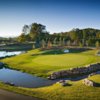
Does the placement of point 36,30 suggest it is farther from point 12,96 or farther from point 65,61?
point 12,96

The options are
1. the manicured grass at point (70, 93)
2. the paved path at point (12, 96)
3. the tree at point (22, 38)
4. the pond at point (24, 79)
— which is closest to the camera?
the manicured grass at point (70, 93)

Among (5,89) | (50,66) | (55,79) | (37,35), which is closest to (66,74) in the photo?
(55,79)

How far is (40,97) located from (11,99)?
4.02 metres

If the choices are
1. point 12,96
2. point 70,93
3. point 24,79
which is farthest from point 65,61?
point 12,96

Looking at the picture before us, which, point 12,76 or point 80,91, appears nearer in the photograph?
point 80,91

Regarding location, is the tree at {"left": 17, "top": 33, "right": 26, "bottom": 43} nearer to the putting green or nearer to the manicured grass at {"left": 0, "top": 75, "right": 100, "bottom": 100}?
the putting green

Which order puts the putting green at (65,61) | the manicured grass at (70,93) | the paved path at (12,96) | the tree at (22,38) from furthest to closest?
the tree at (22,38), the putting green at (65,61), the paved path at (12,96), the manicured grass at (70,93)

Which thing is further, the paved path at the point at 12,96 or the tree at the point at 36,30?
the tree at the point at 36,30

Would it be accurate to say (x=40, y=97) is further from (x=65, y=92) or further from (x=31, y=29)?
(x=31, y=29)

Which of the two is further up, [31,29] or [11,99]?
[31,29]

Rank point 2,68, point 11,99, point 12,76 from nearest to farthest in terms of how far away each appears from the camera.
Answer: point 11,99 → point 12,76 → point 2,68

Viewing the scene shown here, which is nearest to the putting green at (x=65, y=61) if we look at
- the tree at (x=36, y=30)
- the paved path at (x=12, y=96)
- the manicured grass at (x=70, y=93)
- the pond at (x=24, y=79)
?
the pond at (x=24, y=79)

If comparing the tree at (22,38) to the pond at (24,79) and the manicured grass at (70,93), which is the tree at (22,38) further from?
the manicured grass at (70,93)

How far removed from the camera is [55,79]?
47531mm
